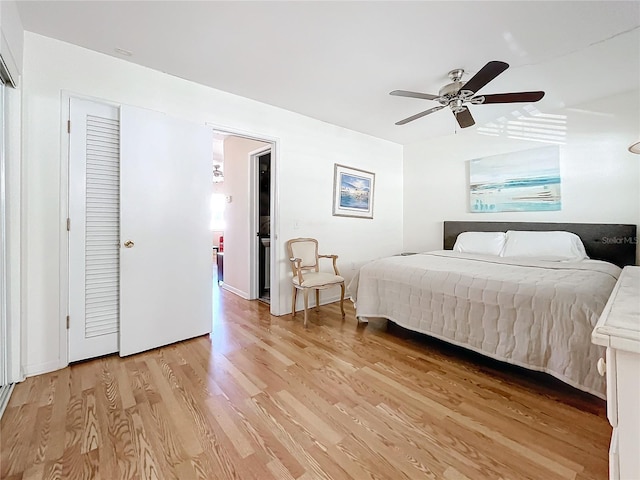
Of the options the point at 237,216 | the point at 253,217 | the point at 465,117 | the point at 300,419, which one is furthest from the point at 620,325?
the point at 237,216

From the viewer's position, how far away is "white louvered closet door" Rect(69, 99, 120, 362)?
2.24 m

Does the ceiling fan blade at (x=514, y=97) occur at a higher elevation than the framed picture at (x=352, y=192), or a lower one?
higher

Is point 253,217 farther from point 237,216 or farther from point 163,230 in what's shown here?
point 163,230

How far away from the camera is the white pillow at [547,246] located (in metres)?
3.11

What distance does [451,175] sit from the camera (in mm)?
4516

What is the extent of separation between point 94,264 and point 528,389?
11.2ft

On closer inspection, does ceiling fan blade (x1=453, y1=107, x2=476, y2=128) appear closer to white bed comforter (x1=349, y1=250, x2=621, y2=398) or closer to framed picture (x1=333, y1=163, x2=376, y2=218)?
white bed comforter (x1=349, y1=250, x2=621, y2=398)

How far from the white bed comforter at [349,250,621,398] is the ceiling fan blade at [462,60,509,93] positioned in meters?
1.50

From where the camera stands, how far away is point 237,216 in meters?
4.45

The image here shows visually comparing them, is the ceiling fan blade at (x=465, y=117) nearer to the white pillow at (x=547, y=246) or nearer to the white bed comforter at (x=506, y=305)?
the white bed comforter at (x=506, y=305)

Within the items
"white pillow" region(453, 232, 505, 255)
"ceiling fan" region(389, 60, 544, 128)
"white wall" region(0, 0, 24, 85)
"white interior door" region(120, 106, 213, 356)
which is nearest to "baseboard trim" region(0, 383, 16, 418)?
"white interior door" region(120, 106, 213, 356)

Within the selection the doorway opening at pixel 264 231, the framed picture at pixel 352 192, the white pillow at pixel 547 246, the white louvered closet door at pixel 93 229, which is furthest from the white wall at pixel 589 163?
the white louvered closet door at pixel 93 229

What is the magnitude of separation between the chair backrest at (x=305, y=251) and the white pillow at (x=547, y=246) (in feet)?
7.61

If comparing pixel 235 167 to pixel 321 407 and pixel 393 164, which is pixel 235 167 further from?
pixel 321 407
